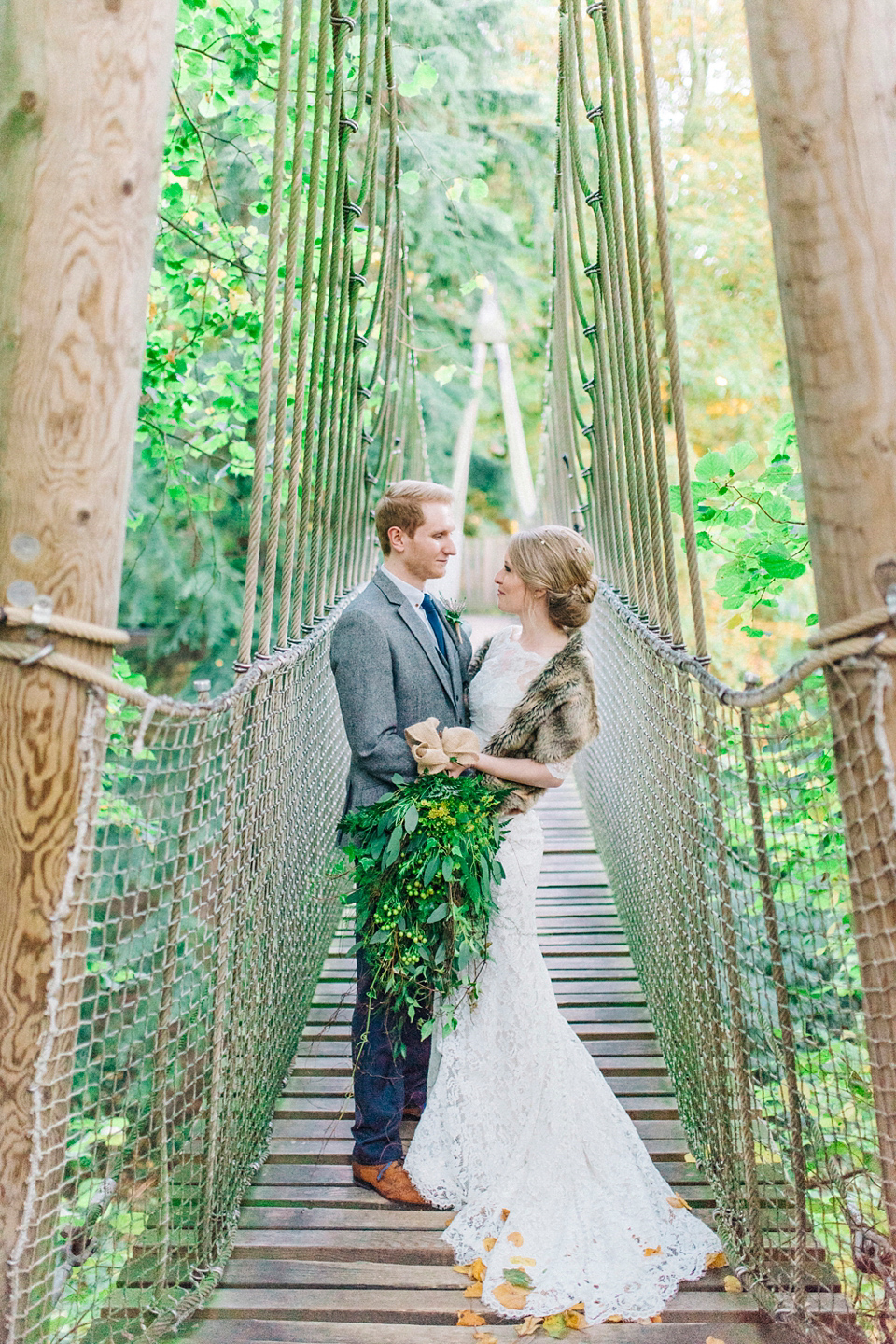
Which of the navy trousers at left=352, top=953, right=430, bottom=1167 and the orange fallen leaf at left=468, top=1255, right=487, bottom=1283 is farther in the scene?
the navy trousers at left=352, top=953, right=430, bottom=1167

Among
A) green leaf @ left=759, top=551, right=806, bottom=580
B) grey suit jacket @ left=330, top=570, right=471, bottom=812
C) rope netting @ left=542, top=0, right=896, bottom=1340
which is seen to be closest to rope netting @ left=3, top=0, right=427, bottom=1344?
grey suit jacket @ left=330, top=570, right=471, bottom=812

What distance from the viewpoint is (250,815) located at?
1.69 meters

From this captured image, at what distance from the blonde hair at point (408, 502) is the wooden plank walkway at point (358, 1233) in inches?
35.1

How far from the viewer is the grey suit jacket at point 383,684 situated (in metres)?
1.79

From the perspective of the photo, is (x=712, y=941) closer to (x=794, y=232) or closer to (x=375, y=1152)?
(x=375, y=1152)

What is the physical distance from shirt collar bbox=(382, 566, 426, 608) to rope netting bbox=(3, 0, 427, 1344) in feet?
0.63

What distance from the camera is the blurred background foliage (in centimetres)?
340

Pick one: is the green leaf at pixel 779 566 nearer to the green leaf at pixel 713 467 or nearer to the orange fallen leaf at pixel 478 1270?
the green leaf at pixel 713 467

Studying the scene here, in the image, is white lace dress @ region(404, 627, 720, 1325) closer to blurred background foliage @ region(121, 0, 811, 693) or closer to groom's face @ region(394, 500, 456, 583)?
groom's face @ region(394, 500, 456, 583)

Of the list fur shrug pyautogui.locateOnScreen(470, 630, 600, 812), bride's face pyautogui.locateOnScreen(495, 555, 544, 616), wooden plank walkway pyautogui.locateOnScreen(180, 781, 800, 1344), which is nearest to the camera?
wooden plank walkway pyautogui.locateOnScreen(180, 781, 800, 1344)

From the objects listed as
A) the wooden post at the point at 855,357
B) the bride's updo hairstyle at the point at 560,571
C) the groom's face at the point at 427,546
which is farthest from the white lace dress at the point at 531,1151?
the wooden post at the point at 855,357

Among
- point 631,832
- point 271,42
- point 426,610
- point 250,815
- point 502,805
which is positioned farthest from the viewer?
point 271,42

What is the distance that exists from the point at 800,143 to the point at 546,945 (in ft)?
6.64

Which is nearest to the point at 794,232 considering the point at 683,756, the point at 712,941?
the point at 683,756
